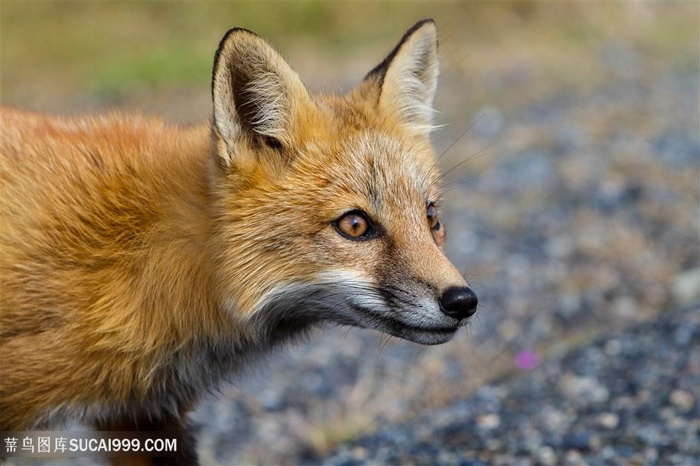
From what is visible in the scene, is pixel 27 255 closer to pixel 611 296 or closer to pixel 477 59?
pixel 611 296

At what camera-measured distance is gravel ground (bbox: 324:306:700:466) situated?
16.0ft

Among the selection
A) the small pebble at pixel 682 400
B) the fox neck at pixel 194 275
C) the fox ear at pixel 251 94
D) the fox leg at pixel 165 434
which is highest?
the fox ear at pixel 251 94

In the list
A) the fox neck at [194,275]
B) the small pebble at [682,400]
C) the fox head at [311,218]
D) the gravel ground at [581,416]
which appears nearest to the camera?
the fox head at [311,218]

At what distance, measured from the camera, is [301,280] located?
146 inches

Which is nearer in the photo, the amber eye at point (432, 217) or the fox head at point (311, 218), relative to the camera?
the fox head at point (311, 218)

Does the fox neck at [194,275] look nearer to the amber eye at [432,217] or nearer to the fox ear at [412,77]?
the amber eye at [432,217]

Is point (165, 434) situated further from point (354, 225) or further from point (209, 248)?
point (354, 225)

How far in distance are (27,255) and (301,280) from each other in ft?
4.02

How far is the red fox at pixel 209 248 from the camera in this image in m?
3.69

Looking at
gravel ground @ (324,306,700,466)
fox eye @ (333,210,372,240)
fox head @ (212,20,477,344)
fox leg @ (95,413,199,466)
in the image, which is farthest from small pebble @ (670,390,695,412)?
fox leg @ (95,413,199,466)

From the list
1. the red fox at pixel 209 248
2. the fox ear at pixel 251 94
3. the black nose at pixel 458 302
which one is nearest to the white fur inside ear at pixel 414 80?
the red fox at pixel 209 248

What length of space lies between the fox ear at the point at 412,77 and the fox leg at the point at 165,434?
1.91 meters

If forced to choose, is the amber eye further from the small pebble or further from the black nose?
the small pebble

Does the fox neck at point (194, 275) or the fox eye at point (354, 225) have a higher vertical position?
the fox eye at point (354, 225)
